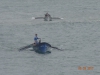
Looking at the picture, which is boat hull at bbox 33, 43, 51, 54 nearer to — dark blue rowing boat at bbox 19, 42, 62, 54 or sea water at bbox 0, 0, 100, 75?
dark blue rowing boat at bbox 19, 42, 62, 54

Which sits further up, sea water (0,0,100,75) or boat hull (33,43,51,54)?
boat hull (33,43,51,54)

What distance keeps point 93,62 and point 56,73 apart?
27.7 feet

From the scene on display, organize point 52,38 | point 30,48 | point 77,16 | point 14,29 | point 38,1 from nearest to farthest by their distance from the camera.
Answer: point 30,48, point 52,38, point 14,29, point 77,16, point 38,1

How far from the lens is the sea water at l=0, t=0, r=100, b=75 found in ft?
279

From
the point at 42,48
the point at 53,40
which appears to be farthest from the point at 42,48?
the point at 53,40

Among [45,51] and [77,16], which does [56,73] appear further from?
[77,16]

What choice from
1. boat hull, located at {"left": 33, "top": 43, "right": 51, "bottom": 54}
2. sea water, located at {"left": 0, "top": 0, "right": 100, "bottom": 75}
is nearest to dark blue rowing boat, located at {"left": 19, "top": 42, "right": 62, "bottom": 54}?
boat hull, located at {"left": 33, "top": 43, "right": 51, "bottom": 54}

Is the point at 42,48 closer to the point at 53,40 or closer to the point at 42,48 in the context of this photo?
the point at 42,48

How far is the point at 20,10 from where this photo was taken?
148 m

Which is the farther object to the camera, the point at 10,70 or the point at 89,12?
the point at 89,12

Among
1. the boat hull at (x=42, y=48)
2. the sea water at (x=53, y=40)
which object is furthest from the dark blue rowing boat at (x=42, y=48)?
the sea water at (x=53, y=40)

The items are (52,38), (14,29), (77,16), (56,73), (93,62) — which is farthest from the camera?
(77,16)

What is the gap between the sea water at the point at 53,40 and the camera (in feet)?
279

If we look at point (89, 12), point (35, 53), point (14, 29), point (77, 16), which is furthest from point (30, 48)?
point (89, 12)
